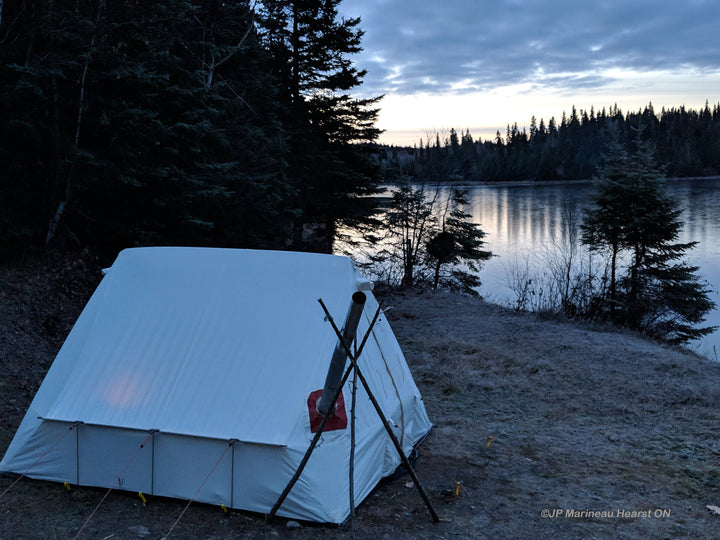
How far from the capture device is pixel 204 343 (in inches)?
227

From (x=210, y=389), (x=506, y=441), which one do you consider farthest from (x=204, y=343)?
(x=506, y=441)

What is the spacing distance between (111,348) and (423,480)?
3.45 meters

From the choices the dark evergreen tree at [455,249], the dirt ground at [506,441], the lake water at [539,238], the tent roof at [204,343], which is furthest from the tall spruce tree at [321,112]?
the tent roof at [204,343]

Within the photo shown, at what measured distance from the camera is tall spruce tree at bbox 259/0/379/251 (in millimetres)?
23031

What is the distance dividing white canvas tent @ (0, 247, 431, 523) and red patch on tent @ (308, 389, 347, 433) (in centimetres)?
5

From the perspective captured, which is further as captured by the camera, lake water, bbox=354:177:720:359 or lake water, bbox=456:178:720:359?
lake water, bbox=456:178:720:359

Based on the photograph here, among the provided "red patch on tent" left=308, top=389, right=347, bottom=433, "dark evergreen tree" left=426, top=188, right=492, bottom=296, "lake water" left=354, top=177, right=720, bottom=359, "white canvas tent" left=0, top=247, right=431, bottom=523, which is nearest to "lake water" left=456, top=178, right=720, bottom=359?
"lake water" left=354, top=177, right=720, bottom=359

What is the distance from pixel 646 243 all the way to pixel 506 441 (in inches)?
582

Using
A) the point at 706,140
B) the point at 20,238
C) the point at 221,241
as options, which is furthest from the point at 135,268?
the point at 706,140

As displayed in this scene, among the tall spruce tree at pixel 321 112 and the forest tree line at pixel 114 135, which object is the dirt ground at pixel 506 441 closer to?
the forest tree line at pixel 114 135

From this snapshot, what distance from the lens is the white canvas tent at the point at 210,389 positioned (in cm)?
517

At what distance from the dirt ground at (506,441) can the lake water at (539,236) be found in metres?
6.69

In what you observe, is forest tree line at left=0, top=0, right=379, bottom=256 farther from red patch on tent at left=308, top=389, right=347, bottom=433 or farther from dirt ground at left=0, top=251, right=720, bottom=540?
red patch on tent at left=308, top=389, right=347, bottom=433

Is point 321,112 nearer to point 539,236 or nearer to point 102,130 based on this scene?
point 102,130
